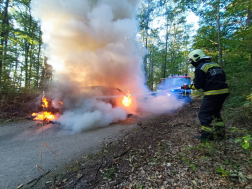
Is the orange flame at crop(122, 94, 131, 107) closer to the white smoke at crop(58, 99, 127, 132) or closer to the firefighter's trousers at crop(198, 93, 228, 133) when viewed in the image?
the white smoke at crop(58, 99, 127, 132)

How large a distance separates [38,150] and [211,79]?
4.74 metres

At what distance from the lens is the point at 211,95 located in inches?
108

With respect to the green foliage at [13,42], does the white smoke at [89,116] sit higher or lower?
lower

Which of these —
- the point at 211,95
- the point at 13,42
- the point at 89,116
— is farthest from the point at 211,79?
the point at 13,42

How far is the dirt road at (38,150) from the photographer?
2455 mm

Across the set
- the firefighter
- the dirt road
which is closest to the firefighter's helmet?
the firefighter

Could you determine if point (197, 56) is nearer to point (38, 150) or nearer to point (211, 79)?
point (211, 79)

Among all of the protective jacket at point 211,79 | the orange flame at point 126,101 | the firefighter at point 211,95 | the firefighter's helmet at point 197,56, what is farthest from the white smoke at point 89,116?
the firefighter's helmet at point 197,56

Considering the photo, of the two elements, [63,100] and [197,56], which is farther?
[63,100]

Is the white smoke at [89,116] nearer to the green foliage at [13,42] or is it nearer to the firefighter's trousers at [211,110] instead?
the firefighter's trousers at [211,110]

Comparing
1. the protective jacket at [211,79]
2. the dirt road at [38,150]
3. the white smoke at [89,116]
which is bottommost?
the dirt road at [38,150]

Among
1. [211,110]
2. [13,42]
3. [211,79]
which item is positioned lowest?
[211,110]

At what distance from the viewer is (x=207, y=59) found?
317cm

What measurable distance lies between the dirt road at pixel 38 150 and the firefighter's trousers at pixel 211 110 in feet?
8.66
